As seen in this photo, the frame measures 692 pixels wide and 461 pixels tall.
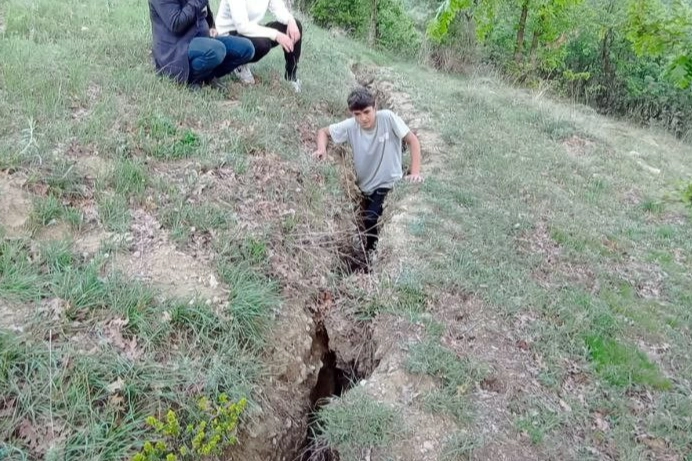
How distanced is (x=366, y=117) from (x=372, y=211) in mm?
888

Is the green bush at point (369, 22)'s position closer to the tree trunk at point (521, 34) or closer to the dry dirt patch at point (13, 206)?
the tree trunk at point (521, 34)

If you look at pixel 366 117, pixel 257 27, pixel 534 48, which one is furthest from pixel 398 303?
pixel 534 48

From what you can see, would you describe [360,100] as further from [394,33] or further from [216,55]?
[394,33]

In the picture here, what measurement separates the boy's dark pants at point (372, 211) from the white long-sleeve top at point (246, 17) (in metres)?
1.81

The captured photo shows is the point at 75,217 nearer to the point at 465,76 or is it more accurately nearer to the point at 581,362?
the point at 581,362

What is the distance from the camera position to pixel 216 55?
4.70m

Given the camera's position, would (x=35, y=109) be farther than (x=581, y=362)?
Yes

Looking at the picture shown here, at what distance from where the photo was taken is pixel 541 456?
2.84 meters

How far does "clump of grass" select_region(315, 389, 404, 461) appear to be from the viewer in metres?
2.79

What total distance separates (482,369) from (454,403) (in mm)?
337

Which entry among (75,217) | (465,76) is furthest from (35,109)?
(465,76)

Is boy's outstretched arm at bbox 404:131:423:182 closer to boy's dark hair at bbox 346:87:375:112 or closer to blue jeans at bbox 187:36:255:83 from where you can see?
Answer: boy's dark hair at bbox 346:87:375:112

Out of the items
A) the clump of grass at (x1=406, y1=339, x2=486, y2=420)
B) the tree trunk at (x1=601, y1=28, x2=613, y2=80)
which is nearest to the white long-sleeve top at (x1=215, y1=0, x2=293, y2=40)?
the clump of grass at (x1=406, y1=339, x2=486, y2=420)

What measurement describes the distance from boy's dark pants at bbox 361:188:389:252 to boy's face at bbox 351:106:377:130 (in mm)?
644
